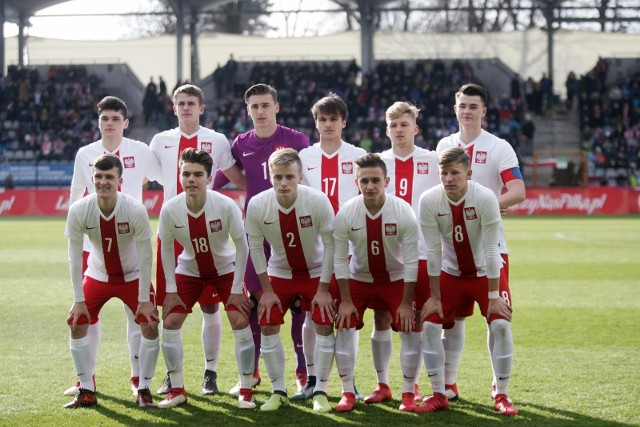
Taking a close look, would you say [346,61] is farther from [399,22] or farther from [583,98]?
[583,98]

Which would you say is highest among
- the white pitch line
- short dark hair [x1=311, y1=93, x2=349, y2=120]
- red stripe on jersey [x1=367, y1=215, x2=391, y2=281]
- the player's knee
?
short dark hair [x1=311, y1=93, x2=349, y2=120]

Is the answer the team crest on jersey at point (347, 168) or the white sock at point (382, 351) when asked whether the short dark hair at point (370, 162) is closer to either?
the team crest on jersey at point (347, 168)

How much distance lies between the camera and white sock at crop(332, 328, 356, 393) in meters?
6.22

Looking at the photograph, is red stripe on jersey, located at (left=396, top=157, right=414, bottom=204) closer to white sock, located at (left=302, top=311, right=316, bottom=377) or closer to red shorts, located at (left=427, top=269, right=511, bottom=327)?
red shorts, located at (left=427, top=269, right=511, bottom=327)

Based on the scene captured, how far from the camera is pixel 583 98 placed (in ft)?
112

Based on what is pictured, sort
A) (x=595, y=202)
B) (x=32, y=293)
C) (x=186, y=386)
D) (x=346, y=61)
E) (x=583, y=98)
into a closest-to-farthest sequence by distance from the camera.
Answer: (x=186, y=386) → (x=32, y=293) → (x=595, y=202) → (x=583, y=98) → (x=346, y=61)

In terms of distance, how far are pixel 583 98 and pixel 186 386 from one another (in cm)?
2987

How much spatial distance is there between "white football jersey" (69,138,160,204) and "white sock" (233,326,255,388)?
1.55 m

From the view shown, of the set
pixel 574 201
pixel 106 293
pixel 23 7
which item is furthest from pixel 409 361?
pixel 23 7

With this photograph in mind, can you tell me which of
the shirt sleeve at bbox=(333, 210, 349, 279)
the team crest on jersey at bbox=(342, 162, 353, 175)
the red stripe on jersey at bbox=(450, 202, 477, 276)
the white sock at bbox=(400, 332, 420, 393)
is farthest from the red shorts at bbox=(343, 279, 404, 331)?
the team crest on jersey at bbox=(342, 162, 353, 175)

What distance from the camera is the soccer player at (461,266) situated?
19.5 feet

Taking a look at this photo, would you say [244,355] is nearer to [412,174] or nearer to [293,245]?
[293,245]

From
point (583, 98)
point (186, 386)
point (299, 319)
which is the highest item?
point (583, 98)

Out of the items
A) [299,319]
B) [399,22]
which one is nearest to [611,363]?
[299,319]
